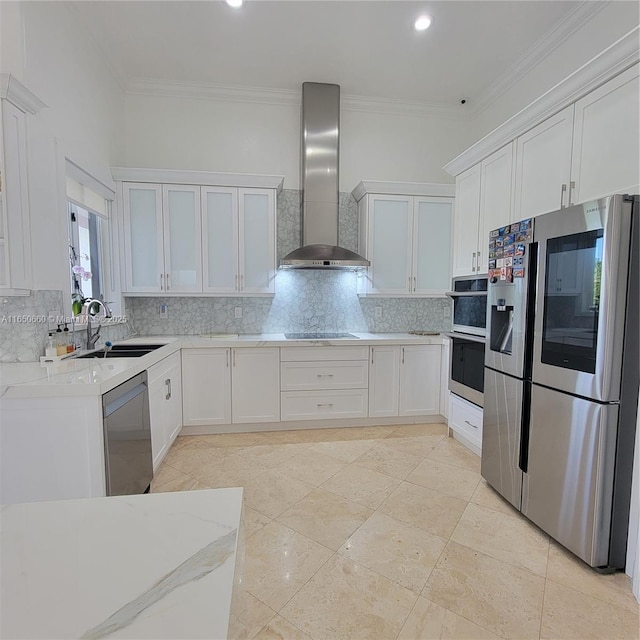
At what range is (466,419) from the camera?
300 centimetres

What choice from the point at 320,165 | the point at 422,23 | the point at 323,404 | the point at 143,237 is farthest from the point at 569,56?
the point at 143,237

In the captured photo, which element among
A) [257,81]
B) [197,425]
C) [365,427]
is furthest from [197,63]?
[365,427]

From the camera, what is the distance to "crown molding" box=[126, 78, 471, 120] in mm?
3527

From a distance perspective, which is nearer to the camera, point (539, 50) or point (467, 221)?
point (539, 50)

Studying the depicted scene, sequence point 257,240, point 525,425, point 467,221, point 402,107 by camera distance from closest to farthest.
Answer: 1. point 525,425
2. point 467,221
3. point 257,240
4. point 402,107

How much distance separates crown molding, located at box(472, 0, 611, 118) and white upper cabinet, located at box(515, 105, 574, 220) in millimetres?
1078

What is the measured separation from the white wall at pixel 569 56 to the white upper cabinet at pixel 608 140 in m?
0.95

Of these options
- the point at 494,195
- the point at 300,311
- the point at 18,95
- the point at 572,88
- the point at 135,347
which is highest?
the point at 572,88

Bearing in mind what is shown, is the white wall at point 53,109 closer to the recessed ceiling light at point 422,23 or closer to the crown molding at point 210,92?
the crown molding at point 210,92

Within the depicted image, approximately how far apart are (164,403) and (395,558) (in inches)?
75.8

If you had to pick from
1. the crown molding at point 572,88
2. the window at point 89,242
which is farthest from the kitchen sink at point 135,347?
the crown molding at point 572,88

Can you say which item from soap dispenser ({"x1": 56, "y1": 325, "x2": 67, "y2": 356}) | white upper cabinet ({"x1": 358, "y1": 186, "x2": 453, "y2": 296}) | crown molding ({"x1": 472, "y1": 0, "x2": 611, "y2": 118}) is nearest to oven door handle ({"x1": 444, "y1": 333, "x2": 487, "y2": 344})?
white upper cabinet ({"x1": 358, "y1": 186, "x2": 453, "y2": 296})

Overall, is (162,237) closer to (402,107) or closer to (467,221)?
(467,221)

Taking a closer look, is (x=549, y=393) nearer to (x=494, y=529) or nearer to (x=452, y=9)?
(x=494, y=529)
